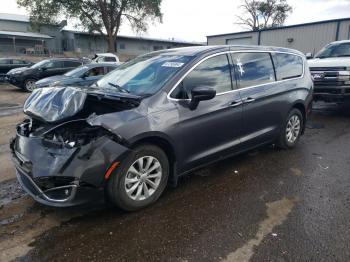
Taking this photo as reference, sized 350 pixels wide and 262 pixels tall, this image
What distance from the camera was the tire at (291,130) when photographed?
5281 millimetres

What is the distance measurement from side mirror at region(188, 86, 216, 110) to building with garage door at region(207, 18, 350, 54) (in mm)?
20395

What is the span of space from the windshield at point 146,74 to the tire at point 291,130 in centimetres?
239

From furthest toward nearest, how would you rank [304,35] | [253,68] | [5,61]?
[304,35]
[5,61]
[253,68]

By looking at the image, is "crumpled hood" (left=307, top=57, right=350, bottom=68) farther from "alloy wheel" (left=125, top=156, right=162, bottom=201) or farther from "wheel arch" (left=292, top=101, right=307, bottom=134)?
"alloy wheel" (left=125, top=156, right=162, bottom=201)

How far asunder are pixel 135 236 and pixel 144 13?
3147 centimetres

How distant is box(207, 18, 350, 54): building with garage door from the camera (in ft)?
66.9

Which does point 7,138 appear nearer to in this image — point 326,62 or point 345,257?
point 345,257

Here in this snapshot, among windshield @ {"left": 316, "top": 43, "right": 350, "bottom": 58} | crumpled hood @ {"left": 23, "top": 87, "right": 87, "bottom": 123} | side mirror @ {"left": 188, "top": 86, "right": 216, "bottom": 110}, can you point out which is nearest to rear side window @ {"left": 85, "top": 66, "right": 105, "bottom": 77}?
windshield @ {"left": 316, "top": 43, "right": 350, "bottom": 58}

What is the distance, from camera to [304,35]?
22969 millimetres

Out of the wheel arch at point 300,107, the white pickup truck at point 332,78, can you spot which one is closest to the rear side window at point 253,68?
the wheel arch at point 300,107

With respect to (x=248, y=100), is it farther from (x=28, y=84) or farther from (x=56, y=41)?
(x=56, y=41)

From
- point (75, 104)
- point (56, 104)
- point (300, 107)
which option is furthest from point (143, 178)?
point (300, 107)

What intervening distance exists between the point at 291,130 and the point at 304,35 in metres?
20.4

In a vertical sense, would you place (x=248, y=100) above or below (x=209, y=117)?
above
